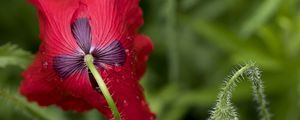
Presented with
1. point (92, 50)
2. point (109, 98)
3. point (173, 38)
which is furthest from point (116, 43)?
point (173, 38)

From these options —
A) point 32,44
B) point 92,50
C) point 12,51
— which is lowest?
point 92,50

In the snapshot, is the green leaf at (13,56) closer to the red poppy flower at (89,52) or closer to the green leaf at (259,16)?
the red poppy flower at (89,52)

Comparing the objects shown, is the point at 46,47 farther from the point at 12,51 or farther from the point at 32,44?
the point at 32,44

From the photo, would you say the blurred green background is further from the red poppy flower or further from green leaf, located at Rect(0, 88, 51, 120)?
the red poppy flower

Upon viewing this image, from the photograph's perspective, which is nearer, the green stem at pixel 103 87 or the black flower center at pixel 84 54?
the green stem at pixel 103 87

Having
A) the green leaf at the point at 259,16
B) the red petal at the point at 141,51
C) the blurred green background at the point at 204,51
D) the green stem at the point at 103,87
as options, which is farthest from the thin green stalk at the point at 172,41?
the green stem at the point at 103,87

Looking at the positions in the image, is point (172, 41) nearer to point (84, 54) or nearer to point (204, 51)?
point (204, 51)

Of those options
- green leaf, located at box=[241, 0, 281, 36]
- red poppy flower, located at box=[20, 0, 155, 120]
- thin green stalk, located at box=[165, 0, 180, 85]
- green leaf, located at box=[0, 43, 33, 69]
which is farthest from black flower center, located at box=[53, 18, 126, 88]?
green leaf, located at box=[241, 0, 281, 36]

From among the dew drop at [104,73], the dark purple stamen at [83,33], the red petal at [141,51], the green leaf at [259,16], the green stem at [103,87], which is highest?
the green leaf at [259,16]
